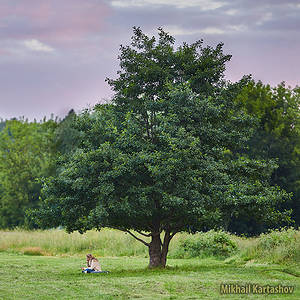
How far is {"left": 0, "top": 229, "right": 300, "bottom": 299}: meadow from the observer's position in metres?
14.5

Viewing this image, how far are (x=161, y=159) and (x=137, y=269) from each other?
17.1 feet

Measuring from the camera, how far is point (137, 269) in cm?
2234

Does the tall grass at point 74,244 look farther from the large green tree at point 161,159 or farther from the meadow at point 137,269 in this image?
the large green tree at point 161,159

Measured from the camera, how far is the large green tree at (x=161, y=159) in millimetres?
19891

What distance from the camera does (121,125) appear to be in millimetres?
22219

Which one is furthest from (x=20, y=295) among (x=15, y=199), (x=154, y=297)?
(x=15, y=199)

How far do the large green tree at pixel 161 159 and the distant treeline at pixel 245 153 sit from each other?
1965 centimetres

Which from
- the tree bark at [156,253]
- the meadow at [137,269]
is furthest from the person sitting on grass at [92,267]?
the tree bark at [156,253]

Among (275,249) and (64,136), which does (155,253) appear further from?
(64,136)

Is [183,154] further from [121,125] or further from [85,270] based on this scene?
[85,270]

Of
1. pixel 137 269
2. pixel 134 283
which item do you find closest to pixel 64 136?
pixel 137 269

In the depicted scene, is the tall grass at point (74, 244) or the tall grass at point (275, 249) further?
the tall grass at point (74, 244)

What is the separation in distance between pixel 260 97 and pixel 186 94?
3870 centimetres

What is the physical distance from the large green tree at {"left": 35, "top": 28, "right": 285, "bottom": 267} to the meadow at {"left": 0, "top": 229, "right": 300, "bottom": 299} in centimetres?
224
